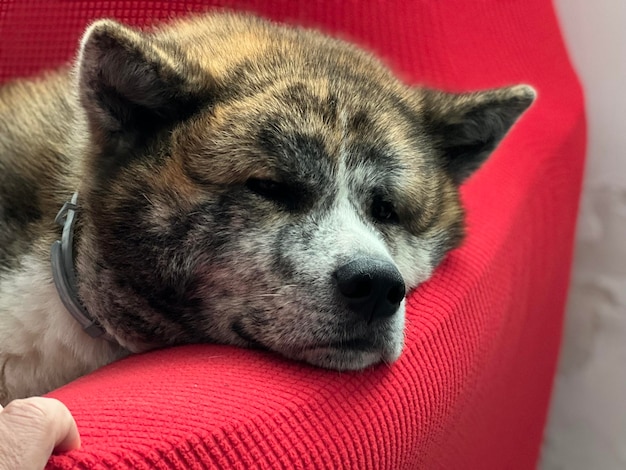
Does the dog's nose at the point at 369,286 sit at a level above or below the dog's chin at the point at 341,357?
above

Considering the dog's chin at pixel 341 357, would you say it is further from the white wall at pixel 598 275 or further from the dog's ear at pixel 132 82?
the white wall at pixel 598 275

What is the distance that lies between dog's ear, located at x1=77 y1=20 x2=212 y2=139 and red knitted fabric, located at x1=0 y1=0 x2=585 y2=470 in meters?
0.36

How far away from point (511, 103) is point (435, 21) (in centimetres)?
51

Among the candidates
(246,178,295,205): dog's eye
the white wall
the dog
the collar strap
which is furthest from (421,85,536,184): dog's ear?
the white wall

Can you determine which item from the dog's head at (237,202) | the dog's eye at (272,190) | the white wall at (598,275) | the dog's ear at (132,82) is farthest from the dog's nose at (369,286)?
the white wall at (598,275)

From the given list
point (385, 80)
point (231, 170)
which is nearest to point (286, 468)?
point (231, 170)

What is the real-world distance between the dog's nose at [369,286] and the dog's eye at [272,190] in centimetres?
15

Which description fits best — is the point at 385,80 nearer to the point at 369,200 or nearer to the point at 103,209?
the point at 369,200

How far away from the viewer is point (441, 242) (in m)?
1.29

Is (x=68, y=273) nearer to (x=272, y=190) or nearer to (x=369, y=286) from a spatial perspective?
(x=272, y=190)

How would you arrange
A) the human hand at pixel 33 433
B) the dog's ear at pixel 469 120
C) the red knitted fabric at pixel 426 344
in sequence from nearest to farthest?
1. the human hand at pixel 33 433
2. the red knitted fabric at pixel 426 344
3. the dog's ear at pixel 469 120

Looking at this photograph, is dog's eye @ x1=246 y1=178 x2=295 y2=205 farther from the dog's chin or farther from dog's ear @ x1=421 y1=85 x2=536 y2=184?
dog's ear @ x1=421 y1=85 x2=536 y2=184

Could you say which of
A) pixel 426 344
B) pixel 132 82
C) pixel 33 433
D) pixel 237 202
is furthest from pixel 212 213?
pixel 33 433

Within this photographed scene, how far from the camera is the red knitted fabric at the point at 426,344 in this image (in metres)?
0.78
